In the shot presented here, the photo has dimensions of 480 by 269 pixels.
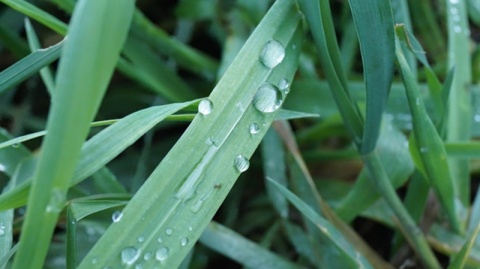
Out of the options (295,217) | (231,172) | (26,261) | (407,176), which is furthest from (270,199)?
(26,261)

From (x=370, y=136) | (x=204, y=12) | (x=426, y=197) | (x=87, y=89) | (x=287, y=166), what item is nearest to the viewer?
(x=87, y=89)

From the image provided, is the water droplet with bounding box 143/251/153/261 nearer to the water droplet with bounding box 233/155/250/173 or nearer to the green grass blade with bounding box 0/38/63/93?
the water droplet with bounding box 233/155/250/173

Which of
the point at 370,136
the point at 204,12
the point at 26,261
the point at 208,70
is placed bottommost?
the point at 26,261

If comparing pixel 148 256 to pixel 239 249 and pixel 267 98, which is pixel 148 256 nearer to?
pixel 267 98

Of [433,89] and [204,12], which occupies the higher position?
[204,12]

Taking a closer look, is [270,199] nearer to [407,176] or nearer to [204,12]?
[407,176]

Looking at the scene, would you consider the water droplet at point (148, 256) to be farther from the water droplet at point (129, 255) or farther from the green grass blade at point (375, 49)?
the green grass blade at point (375, 49)

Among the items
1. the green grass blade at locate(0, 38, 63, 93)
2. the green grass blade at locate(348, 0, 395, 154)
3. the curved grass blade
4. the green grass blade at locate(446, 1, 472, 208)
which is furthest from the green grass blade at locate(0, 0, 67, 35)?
the green grass blade at locate(446, 1, 472, 208)
